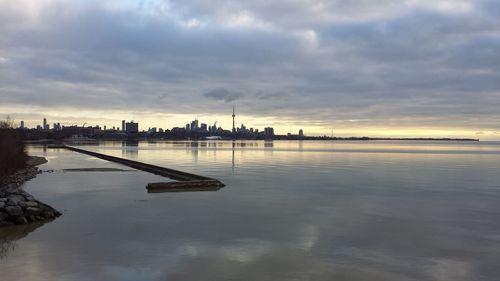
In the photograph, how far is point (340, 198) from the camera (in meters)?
24.4

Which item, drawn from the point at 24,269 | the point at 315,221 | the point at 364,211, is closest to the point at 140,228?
the point at 24,269

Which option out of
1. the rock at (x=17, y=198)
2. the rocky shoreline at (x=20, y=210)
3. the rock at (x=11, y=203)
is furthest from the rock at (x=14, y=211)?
the rock at (x=17, y=198)

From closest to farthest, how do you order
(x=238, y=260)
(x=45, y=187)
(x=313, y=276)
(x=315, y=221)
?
(x=313, y=276) → (x=238, y=260) → (x=315, y=221) → (x=45, y=187)

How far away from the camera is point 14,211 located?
698 inches

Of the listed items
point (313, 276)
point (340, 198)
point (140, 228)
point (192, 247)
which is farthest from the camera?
point (340, 198)

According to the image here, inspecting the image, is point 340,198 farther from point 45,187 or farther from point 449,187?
point 45,187

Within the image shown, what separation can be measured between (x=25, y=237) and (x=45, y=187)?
50.1 feet

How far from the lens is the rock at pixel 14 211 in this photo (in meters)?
17.6

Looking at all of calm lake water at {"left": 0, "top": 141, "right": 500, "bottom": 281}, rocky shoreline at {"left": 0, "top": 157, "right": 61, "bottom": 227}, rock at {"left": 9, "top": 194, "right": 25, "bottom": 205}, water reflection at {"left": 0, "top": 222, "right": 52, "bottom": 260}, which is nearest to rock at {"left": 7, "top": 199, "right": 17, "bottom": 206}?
rocky shoreline at {"left": 0, "top": 157, "right": 61, "bottom": 227}

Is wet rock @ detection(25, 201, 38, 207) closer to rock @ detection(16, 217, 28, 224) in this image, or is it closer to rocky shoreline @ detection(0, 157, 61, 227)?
rocky shoreline @ detection(0, 157, 61, 227)

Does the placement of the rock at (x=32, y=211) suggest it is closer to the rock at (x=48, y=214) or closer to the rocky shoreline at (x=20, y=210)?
the rocky shoreline at (x=20, y=210)

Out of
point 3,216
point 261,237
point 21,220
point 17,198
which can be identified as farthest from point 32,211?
point 261,237

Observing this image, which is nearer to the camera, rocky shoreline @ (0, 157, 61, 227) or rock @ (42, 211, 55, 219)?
rocky shoreline @ (0, 157, 61, 227)

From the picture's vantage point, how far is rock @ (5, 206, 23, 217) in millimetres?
17628
